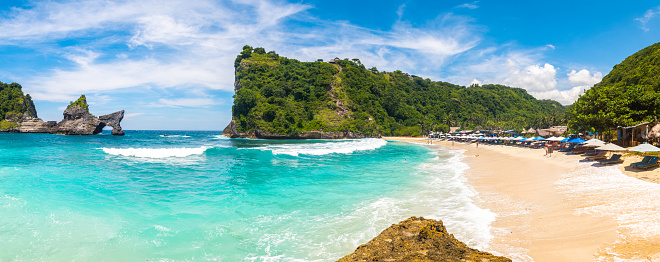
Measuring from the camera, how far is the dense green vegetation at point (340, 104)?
82625mm

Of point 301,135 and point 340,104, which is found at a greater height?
point 340,104

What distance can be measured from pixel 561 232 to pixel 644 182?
7.69 metres

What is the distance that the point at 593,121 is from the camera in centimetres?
2597

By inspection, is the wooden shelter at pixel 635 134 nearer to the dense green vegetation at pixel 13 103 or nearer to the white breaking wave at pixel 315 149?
the white breaking wave at pixel 315 149

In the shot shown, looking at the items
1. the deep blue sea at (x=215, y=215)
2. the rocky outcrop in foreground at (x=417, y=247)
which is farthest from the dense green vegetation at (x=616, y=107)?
the rocky outcrop in foreground at (x=417, y=247)

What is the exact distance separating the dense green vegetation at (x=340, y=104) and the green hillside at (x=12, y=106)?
227 feet

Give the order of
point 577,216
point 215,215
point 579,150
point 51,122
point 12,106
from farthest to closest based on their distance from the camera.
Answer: point 51,122, point 12,106, point 579,150, point 215,215, point 577,216

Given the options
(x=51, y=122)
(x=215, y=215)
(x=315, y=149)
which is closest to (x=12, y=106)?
(x=51, y=122)

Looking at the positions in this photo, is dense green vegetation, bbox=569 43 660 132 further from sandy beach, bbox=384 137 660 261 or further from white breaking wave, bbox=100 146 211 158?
white breaking wave, bbox=100 146 211 158

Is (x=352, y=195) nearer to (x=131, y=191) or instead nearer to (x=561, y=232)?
(x=561, y=232)

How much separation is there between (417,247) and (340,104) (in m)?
90.4

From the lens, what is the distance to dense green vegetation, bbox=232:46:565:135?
82625mm

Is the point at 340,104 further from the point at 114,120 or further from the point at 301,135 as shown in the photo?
the point at 114,120

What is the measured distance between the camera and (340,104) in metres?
93.7
